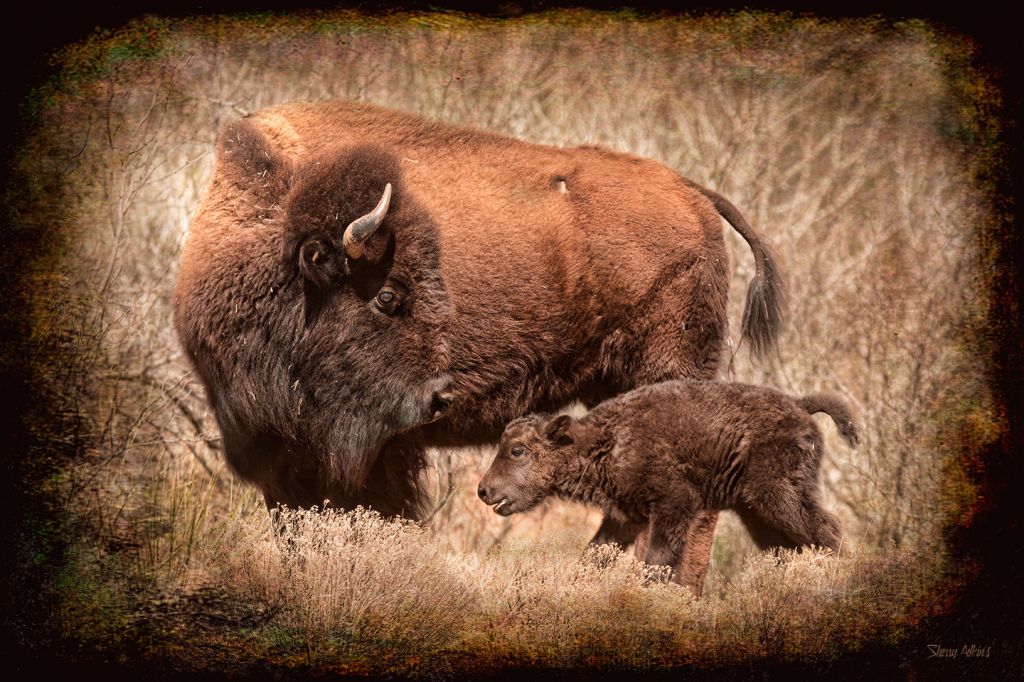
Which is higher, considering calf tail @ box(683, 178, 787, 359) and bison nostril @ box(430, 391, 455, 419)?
calf tail @ box(683, 178, 787, 359)

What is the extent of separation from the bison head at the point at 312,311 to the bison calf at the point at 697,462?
94 centimetres

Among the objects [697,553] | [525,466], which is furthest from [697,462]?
[525,466]

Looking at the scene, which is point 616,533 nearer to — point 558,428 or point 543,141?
point 558,428

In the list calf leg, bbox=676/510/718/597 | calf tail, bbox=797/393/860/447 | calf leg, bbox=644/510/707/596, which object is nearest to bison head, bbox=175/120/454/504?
calf leg, bbox=644/510/707/596

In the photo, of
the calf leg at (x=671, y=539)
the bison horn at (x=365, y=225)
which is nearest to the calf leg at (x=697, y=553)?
the calf leg at (x=671, y=539)

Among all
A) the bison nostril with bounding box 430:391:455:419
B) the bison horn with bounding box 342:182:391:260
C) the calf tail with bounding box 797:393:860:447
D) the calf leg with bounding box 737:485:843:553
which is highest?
the bison horn with bounding box 342:182:391:260

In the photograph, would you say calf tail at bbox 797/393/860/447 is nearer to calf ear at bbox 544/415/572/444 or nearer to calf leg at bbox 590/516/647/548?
calf leg at bbox 590/516/647/548

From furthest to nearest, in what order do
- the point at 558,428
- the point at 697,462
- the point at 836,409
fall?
the point at 558,428 → the point at 836,409 → the point at 697,462

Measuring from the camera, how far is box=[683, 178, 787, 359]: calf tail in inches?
183

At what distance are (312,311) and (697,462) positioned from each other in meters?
2.19

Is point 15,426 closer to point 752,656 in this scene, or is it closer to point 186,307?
point 186,307

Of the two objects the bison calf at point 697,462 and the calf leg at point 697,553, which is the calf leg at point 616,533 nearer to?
the bison calf at point 697,462

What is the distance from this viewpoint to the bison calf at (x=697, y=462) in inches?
153

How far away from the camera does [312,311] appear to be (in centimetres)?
407
